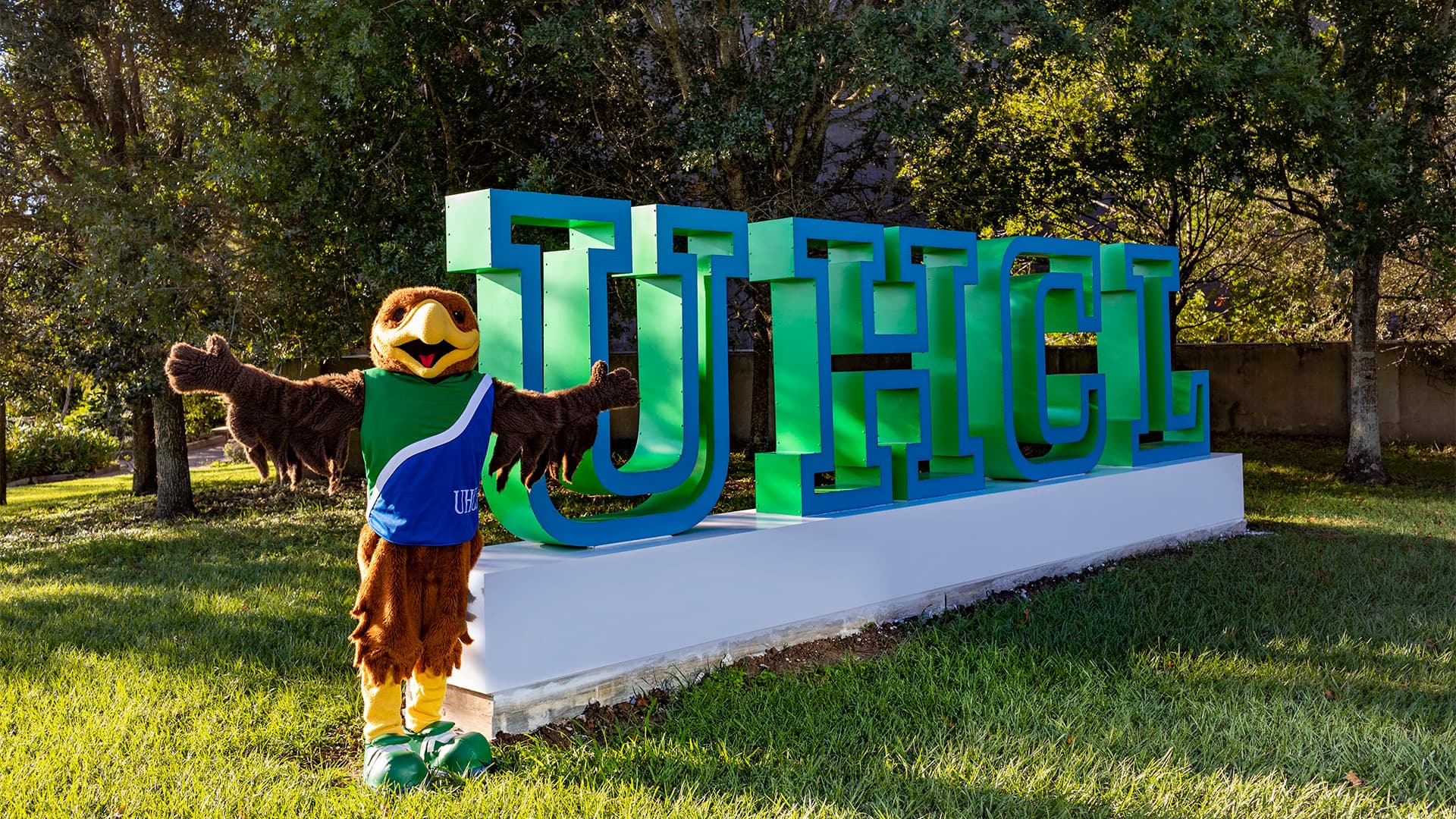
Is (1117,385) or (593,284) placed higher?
(593,284)

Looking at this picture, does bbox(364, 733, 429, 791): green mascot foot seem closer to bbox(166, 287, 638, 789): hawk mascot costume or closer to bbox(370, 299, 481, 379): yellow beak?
bbox(166, 287, 638, 789): hawk mascot costume

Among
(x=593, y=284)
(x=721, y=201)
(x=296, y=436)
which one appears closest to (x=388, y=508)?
(x=296, y=436)

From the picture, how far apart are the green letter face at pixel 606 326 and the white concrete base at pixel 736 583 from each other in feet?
0.89

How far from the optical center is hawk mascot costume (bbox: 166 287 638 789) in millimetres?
4402

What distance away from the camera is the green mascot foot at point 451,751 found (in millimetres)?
4344

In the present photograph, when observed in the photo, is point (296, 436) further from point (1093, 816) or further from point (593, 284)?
point (1093, 816)

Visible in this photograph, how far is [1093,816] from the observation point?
3916 millimetres

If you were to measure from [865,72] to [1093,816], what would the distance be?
6.79 metres

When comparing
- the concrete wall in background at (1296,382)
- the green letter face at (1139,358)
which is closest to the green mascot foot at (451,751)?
the green letter face at (1139,358)

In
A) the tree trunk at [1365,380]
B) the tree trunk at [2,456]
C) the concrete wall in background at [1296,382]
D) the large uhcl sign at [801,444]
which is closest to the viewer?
the large uhcl sign at [801,444]

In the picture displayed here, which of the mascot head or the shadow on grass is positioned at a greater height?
the mascot head

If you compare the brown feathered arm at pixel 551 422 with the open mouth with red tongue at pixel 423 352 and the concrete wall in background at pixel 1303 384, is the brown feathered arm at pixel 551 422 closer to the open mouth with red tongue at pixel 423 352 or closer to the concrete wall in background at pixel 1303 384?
the open mouth with red tongue at pixel 423 352

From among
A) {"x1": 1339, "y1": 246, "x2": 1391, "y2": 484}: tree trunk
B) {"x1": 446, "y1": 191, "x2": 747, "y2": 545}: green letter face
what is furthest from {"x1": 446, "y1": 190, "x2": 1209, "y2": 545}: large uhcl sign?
{"x1": 1339, "y1": 246, "x2": 1391, "y2": 484}: tree trunk

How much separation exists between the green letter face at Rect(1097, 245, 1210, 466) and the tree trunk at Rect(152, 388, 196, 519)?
1012 cm
